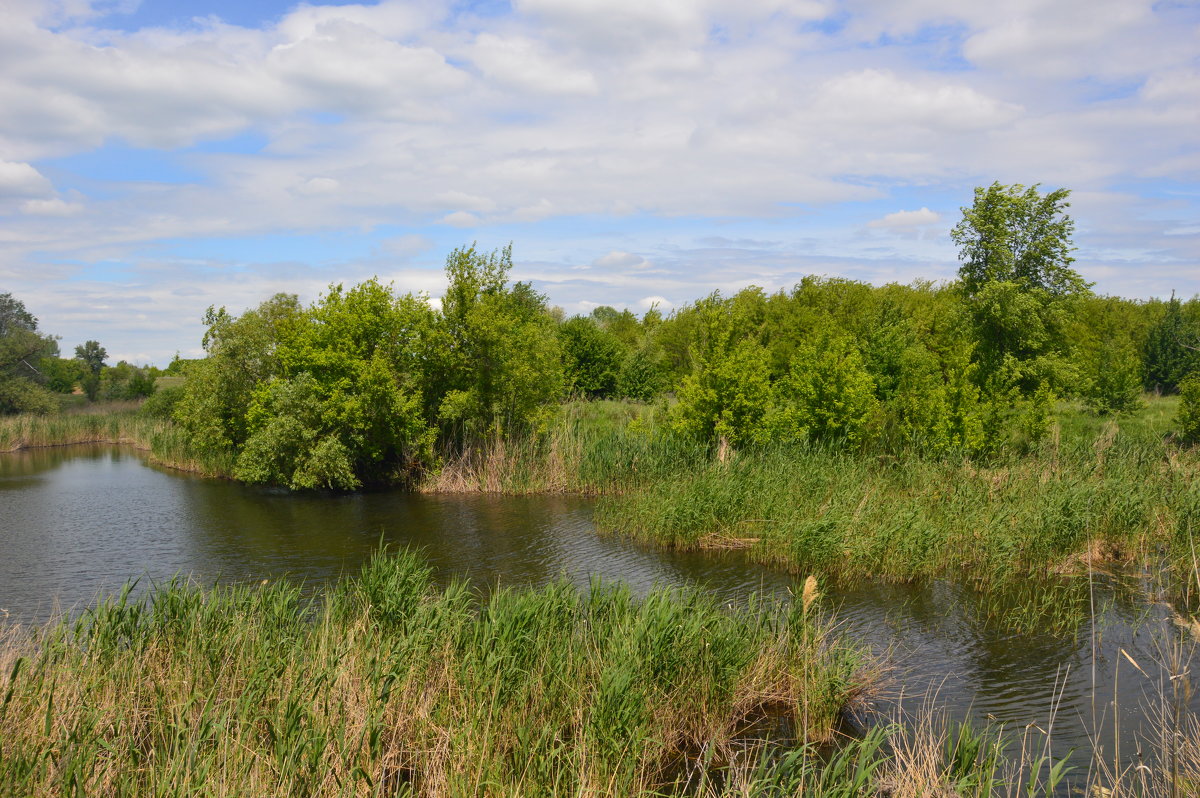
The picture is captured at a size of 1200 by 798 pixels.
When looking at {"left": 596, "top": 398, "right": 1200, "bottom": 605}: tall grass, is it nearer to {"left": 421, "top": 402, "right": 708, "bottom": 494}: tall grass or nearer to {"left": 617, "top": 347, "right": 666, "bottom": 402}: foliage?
{"left": 421, "top": 402, "right": 708, "bottom": 494}: tall grass

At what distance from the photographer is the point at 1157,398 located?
35.6 metres

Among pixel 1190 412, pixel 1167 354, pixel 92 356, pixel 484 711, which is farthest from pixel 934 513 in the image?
pixel 92 356

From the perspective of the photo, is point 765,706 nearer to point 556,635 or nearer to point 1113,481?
point 556,635

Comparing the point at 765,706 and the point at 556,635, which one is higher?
the point at 556,635

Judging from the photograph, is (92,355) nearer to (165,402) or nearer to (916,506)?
(165,402)

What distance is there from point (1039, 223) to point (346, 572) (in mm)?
22122

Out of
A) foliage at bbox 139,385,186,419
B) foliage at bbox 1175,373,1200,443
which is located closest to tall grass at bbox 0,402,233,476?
foliage at bbox 139,385,186,419

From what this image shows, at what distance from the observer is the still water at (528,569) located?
353 inches

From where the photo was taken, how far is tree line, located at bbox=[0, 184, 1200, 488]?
69.0 feet

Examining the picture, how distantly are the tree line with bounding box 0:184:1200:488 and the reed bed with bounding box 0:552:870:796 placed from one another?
12.4 m

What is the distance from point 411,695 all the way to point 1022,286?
22.8m

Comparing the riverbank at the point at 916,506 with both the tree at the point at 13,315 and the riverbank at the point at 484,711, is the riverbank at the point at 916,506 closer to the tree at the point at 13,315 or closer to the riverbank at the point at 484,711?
the riverbank at the point at 484,711

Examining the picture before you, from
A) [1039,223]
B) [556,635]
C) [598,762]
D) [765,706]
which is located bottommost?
[765,706]

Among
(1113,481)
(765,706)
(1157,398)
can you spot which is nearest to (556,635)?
(765,706)
